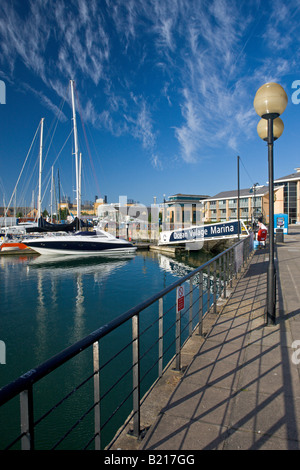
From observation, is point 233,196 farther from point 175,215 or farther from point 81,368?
point 81,368

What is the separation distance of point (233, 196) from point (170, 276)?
2146 inches

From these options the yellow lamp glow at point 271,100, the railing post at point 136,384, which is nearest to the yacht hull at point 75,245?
the yellow lamp glow at point 271,100

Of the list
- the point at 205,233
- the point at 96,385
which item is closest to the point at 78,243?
the point at 205,233

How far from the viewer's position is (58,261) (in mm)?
25484

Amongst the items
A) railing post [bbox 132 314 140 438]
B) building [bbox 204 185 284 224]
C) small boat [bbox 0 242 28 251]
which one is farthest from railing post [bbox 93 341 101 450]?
building [bbox 204 185 284 224]

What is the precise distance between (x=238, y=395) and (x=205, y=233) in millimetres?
24436

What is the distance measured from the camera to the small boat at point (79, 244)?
90.5 feet

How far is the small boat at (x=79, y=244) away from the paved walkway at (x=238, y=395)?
23.9 metres

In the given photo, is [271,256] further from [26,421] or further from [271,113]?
[26,421]

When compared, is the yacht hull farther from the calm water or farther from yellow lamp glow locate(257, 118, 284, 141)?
yellow lamp glow locate(257, 118, 284, 141)

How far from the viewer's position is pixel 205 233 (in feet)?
88.1

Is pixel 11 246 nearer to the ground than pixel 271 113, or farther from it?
nearer to the ground
